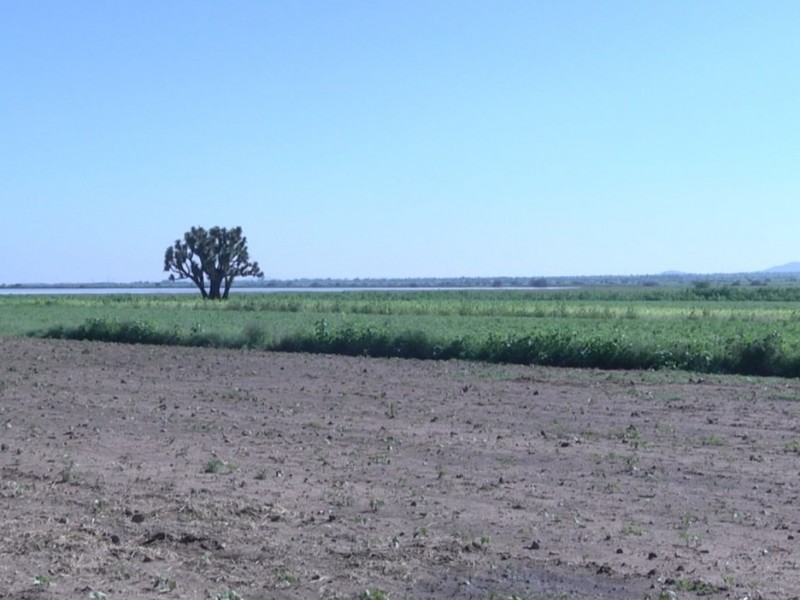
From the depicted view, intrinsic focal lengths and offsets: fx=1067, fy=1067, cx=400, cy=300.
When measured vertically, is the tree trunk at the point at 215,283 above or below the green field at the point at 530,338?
above

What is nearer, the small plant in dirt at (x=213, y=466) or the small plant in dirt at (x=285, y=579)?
the small plant in dirt at (x=285, y=579)

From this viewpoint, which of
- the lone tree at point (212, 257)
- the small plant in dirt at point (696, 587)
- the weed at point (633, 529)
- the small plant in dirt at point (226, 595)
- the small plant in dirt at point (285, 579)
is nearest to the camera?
the small plant in dirt at point (226, 595)

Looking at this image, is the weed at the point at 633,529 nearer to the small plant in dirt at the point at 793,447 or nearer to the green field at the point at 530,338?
the small plant in dirt at the point at 793,447

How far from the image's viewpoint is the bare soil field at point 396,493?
850 cm

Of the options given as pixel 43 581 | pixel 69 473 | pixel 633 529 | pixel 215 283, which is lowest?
pixel 633 529

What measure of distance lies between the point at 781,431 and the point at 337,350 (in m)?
20.8

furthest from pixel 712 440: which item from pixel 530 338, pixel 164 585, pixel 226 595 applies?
pixel 530 338

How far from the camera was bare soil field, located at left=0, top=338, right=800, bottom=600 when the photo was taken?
27.9ft

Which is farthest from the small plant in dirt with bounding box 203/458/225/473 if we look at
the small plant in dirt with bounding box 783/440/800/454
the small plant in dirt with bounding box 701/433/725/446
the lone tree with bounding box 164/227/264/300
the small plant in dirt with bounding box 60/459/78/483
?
the lone tree with bounding box 164/227/264/300

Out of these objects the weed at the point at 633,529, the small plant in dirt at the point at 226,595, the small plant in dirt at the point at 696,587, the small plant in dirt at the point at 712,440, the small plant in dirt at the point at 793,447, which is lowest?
the small plant in dirt at the point at 793,447

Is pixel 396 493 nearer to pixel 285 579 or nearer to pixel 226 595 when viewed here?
pixel 285 579

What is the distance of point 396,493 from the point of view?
11.7m

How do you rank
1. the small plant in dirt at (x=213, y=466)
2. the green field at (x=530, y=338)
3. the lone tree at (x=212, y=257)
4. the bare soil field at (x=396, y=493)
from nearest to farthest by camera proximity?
the bare soil field at (x=396, y=493) → the small plant in dirt at (x=213, y=466) → the green field at (x=530, y=338) → the lone tree at (x=212, y=257)

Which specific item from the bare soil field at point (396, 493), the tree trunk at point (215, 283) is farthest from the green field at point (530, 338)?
the tree trunk at point (215, 283)
